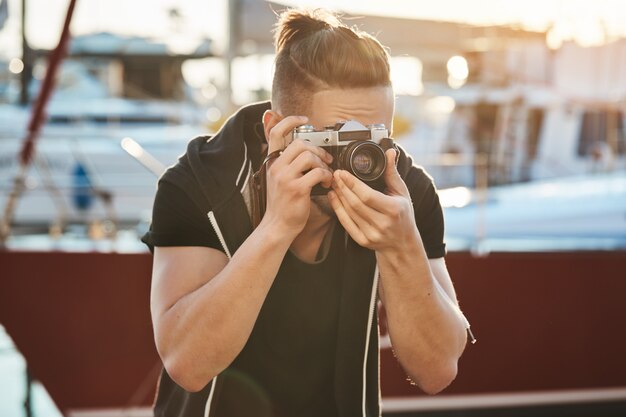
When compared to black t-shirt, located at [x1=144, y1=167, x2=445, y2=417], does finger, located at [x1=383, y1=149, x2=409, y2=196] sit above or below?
above

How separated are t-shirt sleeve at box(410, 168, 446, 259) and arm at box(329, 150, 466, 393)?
111 millimetres

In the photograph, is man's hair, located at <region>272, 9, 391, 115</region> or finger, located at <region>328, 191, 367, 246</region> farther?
man's hair, located at <region>272, 9, 391, 115</region>

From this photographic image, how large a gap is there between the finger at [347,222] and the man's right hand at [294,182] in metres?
0.04

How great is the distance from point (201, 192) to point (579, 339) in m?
3.74

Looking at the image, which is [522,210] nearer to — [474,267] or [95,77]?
[474,267]

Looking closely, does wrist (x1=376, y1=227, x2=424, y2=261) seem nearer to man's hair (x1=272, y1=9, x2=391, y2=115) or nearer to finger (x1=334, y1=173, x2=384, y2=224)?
finger (x1=334, y1=173, x2=384, y2=224)

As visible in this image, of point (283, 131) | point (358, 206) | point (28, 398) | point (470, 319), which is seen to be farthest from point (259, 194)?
point (470, 319)

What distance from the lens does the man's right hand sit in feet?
5.20

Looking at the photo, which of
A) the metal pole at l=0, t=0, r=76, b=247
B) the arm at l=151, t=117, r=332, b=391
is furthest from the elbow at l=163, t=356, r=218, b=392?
the metal pole at l=0, t=0, r=76, b=247

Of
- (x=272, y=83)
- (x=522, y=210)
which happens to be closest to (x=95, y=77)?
(x=522, y=210)

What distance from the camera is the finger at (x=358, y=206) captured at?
1.57 metres

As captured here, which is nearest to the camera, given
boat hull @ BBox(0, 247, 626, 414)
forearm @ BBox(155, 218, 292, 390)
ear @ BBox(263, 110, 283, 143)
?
forearm @ BBox(155, 218, 292, 390)

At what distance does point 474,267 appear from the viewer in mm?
4816

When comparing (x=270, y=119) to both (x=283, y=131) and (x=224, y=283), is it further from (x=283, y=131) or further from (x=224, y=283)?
(x=224, y=283)
